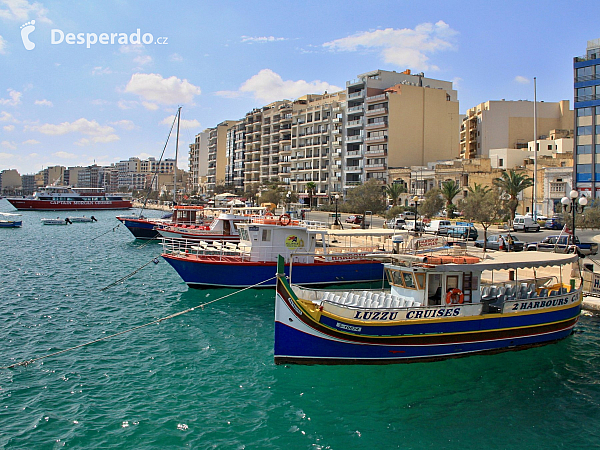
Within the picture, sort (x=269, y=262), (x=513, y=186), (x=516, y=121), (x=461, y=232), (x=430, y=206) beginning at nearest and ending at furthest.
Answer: (x=269, y=262) < (x=461, y=232) < (x=430, y=206) < (x=513, y=186) < (x=516, y=121)

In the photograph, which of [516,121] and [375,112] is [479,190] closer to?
[375,112]

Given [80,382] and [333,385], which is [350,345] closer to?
[333,385]

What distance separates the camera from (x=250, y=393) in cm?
1328

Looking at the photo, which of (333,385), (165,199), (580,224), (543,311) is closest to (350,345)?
(333,385)

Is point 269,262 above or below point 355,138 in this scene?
below

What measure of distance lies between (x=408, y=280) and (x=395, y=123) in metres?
59.1

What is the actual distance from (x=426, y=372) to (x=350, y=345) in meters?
2.52

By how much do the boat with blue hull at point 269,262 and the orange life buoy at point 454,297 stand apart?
375 inches

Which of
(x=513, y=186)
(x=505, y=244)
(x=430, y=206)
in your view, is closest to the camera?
(x=505, y=244)

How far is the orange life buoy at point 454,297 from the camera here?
1515cm

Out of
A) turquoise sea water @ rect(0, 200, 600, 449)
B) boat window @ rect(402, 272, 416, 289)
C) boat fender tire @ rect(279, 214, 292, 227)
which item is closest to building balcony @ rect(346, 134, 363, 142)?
boat fender tire @ rect(279, 214, 292, 227)

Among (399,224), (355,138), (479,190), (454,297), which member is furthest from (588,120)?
(454,297)

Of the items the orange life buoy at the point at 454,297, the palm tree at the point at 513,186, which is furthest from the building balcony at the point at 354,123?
the orange life buoy at the point at 454,297

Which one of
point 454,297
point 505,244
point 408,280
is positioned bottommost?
point 454,297
